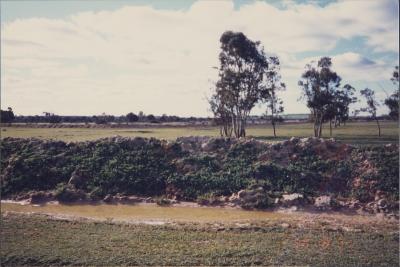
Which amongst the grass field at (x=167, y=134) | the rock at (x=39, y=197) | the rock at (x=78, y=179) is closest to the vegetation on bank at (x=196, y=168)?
the rock at (x=78, y=179)

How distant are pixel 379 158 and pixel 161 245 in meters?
17.5

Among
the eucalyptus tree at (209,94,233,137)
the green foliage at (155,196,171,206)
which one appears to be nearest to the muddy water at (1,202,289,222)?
the green foliage at (155,196,171,206)

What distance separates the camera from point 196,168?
25.3 m

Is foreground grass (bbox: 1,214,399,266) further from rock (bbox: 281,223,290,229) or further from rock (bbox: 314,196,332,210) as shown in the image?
rock (bbox: 314,196,332,210)

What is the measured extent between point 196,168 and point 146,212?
6.31 metres

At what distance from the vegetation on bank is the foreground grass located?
23.3 ft

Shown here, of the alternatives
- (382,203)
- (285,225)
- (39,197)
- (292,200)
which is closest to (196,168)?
(292,200)

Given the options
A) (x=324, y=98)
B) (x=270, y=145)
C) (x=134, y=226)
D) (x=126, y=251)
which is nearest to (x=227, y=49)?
(x=324, y=98)

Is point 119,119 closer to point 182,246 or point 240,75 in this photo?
point 240,75

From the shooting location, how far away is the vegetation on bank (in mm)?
22500

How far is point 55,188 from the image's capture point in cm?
2391

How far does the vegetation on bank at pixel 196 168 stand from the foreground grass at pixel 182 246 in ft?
23.3

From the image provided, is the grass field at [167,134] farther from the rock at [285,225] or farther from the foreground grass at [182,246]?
the foreground grass at [182,246]

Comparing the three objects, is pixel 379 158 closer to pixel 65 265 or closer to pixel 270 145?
pixel 270 145
